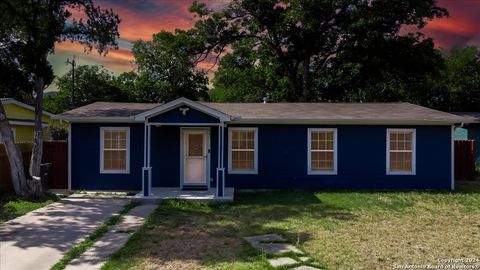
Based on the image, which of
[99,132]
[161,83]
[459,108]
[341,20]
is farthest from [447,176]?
[161,83]

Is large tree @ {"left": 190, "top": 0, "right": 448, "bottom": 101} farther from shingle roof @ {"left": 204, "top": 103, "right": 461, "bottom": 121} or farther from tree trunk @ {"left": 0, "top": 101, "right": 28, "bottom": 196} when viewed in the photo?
tree trunk @ {"left": 0, "top": 101, "right": 28, "bottom": 196}

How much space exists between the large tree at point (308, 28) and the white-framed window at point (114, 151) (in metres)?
16.2

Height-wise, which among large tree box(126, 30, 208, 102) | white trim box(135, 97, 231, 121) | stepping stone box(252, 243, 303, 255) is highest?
large tree box(126, 30, 208, 102)

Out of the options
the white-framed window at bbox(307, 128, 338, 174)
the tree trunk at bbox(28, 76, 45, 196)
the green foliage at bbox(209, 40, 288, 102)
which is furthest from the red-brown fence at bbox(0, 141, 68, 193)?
the green foliage at bbox(209, 40, 288, 102)

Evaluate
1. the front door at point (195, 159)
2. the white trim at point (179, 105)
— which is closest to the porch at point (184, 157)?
the front door at point (195, 159)

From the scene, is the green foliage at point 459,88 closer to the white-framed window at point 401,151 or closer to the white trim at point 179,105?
the white-framed window at point 401,151

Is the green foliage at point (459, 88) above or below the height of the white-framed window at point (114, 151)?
above

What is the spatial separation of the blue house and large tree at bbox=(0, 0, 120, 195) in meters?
1.71

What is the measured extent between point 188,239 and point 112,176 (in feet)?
25.6

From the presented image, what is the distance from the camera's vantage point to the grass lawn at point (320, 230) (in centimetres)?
757

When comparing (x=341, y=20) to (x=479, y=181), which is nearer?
(x=479, y=181)

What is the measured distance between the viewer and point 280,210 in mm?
12336

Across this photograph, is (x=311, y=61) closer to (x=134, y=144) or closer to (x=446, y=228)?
(x=134, y=144)

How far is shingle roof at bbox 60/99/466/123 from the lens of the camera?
618 inches
